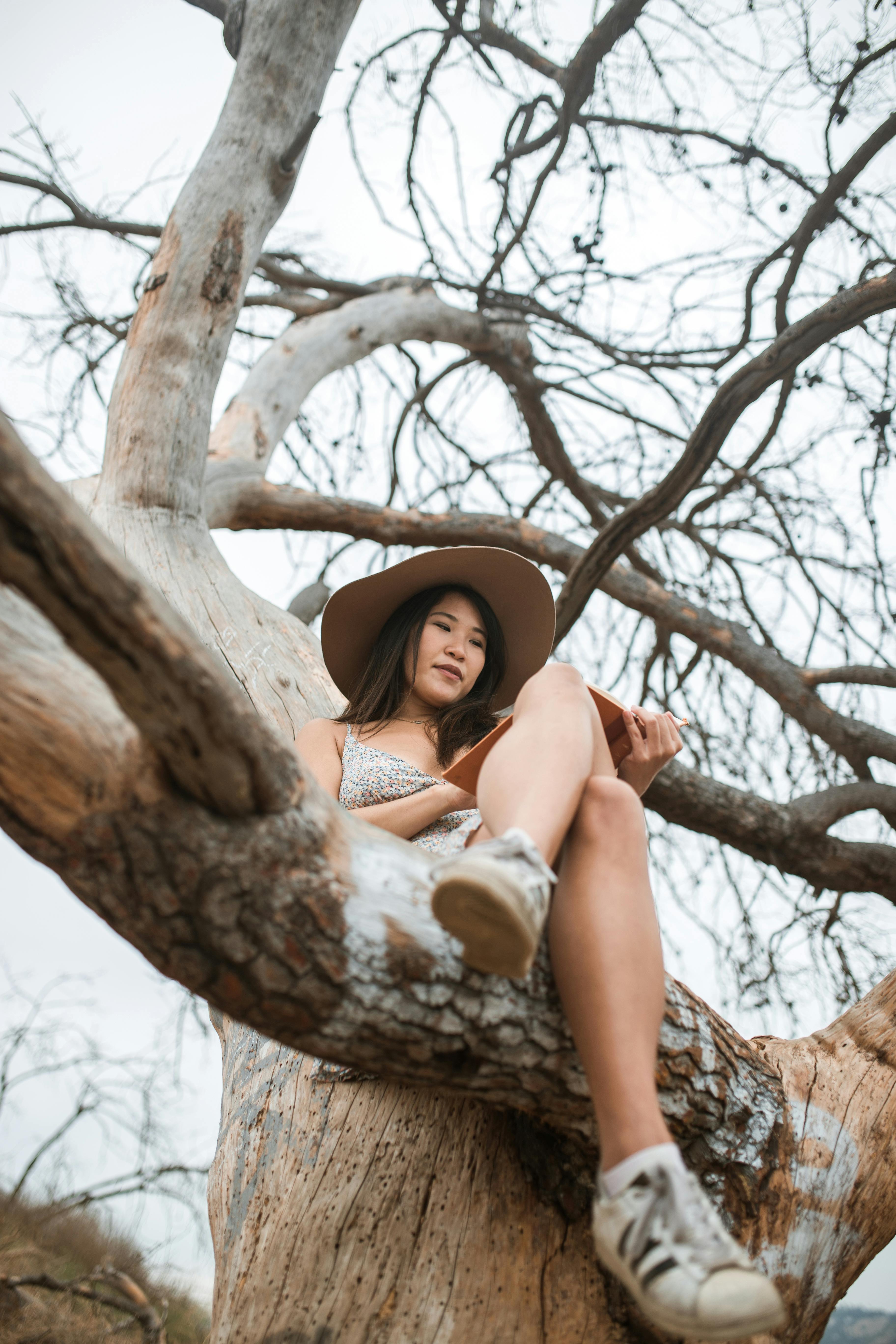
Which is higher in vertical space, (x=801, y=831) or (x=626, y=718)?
(x=801, y=831)

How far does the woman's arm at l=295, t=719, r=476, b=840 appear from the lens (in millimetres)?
1783

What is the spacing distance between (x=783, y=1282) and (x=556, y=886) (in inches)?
32.0

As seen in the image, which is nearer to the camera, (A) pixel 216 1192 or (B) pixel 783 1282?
(B) pixel 783 1282

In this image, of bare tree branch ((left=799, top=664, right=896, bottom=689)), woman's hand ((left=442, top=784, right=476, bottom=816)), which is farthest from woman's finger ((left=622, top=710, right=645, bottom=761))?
bare tree branch ((left=799, top=664, right=896, bottom=689))

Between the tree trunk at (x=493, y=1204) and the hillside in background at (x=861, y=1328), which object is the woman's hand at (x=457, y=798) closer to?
the tree trunk at (x=493, y=1204)

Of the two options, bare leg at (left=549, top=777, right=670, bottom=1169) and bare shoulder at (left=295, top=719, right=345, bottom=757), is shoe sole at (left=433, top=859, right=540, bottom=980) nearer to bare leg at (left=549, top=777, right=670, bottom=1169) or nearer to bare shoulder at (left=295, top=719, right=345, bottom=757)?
bare leg at (left=549, top=777, right=670, bottom=1169)

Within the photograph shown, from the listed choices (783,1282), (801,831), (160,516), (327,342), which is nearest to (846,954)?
(801,831)

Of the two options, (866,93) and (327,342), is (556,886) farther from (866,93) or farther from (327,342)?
(327,342)

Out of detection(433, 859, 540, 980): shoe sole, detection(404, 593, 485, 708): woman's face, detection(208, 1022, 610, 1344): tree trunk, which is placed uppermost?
detection(404, 593, 485, 708): woman's face

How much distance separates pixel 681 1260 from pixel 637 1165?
10 centimetres

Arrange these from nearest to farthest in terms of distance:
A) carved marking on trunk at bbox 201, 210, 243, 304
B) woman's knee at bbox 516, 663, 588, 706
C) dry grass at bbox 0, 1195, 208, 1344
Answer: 1. woman's knee at bbox 516, 663, 588, 706
2. carved marking on trunk at bbox 201, 210, 243, 304
3. dry grass at bbox 0, 1195, 208, 1344

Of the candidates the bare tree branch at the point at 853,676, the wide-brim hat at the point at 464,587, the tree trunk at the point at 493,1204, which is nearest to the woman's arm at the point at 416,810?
the tree trunk at the point at 493,1204

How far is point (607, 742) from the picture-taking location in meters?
1.79

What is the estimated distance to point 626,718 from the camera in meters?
1.78
